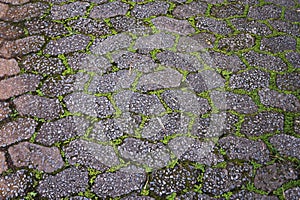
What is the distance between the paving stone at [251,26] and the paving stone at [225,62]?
41cm

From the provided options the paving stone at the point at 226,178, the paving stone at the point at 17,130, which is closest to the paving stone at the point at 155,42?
the paving stone at the point at 17,130

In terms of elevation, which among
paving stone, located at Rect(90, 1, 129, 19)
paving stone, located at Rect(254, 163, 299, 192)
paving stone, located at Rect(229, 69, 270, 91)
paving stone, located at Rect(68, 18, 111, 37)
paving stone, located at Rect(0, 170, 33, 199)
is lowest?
paving stone, located at Rect(0, 170, 33, 199)

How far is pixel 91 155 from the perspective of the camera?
256 cm

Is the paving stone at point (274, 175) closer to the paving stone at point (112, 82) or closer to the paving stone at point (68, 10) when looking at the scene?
the paving stone at point (112, 82)

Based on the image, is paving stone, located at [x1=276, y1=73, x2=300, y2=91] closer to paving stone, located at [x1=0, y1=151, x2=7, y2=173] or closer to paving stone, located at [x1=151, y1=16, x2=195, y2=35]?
paving stone, located at [x1=151, y1=16, x2=195, y2=35]

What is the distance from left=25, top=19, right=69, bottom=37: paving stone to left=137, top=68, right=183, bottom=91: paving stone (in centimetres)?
96

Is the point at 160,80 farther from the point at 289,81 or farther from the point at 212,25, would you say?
the point at 289,81

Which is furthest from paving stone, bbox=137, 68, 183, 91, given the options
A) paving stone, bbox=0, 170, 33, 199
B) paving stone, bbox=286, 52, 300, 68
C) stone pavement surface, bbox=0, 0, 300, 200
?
paving stone, bbox=0, 170, 33, 199

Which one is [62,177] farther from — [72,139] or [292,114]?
[292,114]

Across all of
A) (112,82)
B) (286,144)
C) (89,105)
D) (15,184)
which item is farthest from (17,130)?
(286,144)

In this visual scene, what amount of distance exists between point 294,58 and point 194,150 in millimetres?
1364

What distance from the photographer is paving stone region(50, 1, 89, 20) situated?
3604 mm

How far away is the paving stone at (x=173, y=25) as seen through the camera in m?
3.46

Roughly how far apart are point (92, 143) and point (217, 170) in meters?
0.89
